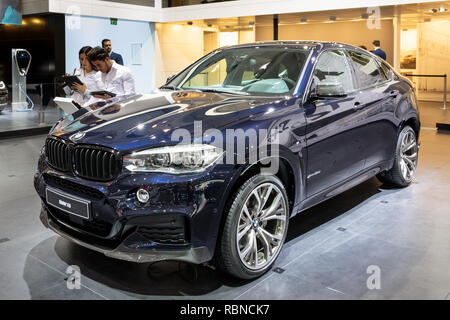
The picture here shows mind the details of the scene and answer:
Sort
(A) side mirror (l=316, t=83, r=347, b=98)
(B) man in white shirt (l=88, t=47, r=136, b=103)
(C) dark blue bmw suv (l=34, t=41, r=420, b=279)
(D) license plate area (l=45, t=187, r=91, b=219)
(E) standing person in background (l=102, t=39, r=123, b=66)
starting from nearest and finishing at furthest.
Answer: (C) dark blue bmw suv (l=34, t=41, r=420, b=279) → (D) license plate area (l=45, t=187, r=91, b=219) → (A) side mirror (l=316, t=83, r=347, b=98) → (B) man in white shirt (l=88, t=47, r=136, b=103) → (E) standing person in background (l=102, t=39, r=123, b=66)

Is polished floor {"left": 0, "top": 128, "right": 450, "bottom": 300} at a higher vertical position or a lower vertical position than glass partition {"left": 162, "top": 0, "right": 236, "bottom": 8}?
lower

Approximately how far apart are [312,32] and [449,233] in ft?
53.1

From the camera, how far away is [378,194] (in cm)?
495

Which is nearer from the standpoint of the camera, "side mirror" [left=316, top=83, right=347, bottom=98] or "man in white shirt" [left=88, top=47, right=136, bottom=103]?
"side mirror" [left=316, top=83, right=347, bottom=98]

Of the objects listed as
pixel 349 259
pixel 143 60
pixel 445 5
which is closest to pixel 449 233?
pixel 349 259

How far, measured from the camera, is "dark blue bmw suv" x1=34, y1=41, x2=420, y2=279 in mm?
2627

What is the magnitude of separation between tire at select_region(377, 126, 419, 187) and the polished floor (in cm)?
30

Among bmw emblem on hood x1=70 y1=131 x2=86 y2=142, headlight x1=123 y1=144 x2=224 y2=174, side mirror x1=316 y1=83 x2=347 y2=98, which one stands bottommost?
headlight x1=123 y1=144 x2=224 y2=174

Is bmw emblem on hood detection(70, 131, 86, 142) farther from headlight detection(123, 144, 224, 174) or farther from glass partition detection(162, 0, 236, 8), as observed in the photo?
glass partition detection(162, 0, 236, 8)

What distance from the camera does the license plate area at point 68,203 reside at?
2.74 meters

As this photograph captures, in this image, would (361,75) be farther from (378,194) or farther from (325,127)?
(378,194)

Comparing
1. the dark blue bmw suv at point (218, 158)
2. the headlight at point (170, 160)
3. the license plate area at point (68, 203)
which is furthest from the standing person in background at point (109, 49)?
the headlight at point (170, 160)

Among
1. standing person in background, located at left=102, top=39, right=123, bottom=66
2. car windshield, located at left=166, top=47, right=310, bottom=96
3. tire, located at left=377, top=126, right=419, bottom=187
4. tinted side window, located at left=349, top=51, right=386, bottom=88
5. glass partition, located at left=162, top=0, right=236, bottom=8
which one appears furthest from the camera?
glass partition, located at left=162, top=0, right=236, bottom=8

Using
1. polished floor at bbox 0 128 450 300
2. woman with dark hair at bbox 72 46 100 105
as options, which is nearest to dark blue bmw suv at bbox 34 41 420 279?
polished floor at bbox 0 128 450 300
